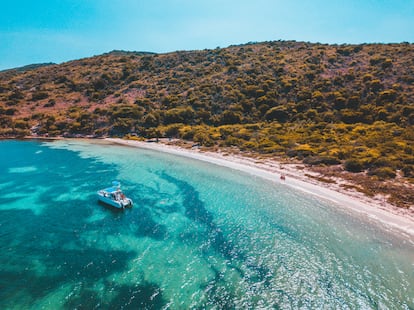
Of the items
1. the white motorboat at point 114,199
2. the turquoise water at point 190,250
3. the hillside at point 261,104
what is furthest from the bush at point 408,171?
the white motorboat at point 114,199

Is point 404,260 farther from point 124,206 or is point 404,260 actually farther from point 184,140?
point 184,140

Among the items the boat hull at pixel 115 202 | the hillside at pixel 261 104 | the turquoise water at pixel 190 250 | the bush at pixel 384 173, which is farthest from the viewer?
the hillside at pixel 261 104

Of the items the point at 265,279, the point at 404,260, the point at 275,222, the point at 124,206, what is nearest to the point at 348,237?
the point at 404,260

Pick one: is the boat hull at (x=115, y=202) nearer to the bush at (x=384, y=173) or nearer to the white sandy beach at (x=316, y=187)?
the white sandy beach at (x=316, y=187)

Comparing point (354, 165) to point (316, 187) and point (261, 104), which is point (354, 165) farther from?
point (261, 104)

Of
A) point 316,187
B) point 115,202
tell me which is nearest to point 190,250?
point 115,202

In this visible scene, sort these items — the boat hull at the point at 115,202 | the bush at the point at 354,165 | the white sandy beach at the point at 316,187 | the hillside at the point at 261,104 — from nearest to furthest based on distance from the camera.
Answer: the white sandy beach at the point at 316,187 < the boat hull at the point at 115,202 < the bush at the point at 354,165 < the hillside at the point at 261,104

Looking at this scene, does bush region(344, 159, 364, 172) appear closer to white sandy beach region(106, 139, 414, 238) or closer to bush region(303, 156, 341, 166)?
bush region(303, 156, 341, 166)
